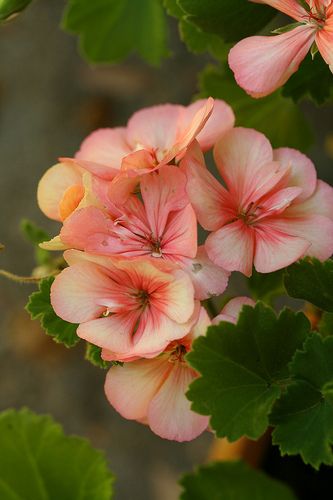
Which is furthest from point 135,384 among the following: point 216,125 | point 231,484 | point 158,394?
point 231,484

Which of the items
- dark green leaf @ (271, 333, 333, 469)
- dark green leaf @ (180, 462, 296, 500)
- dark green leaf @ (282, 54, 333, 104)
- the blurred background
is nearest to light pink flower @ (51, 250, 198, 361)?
dark green leaf @ (271, 333, 333, 469)

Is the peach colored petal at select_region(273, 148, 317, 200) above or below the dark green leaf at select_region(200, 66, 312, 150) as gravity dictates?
above

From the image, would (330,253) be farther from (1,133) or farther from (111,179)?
(1,133)

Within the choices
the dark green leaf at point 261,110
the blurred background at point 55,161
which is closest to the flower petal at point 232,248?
the dark green leaf at point 261,110

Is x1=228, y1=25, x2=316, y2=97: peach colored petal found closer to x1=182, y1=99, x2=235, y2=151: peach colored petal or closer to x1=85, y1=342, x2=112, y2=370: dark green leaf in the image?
x1=182, y1=99, x2=235, y2=151: peach colored petal

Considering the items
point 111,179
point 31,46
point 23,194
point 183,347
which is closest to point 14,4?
point 111,179

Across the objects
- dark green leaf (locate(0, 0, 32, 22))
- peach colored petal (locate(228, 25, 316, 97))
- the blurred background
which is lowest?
the blurred background

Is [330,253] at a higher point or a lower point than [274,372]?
higher
